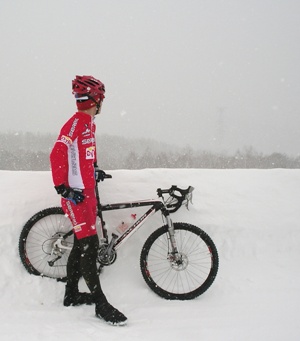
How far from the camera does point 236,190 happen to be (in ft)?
16.3

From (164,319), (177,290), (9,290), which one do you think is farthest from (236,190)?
(9,290)

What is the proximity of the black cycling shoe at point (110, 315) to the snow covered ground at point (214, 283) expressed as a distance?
6cm

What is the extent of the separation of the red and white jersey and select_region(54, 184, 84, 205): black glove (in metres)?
0.08

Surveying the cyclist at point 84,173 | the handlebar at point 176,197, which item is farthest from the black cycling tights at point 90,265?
the handlebar at point 176,197

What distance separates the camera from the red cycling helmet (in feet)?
11.3

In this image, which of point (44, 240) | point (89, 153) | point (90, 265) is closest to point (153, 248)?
point (90, 265)

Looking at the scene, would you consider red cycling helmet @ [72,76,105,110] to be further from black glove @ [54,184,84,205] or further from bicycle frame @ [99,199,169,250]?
bicycle frame @ [99,199,169,250]

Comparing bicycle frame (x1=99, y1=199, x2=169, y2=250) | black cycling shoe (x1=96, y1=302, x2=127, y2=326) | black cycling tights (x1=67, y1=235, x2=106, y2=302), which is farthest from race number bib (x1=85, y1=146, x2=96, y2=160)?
black cycling shoe (x1=96, y1=302, x2=127, y2=326)

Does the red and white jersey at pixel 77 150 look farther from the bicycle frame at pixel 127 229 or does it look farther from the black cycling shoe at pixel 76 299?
the black cycling shoe at pixel 76 299

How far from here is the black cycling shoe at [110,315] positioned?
317cm

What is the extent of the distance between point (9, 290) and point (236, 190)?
3.36 metres

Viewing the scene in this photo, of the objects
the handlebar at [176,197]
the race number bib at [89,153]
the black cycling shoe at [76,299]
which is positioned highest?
the race number bib at [89,153]

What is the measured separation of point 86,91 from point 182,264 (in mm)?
2253

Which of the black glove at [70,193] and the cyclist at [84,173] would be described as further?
the cyclist at [84,173]
